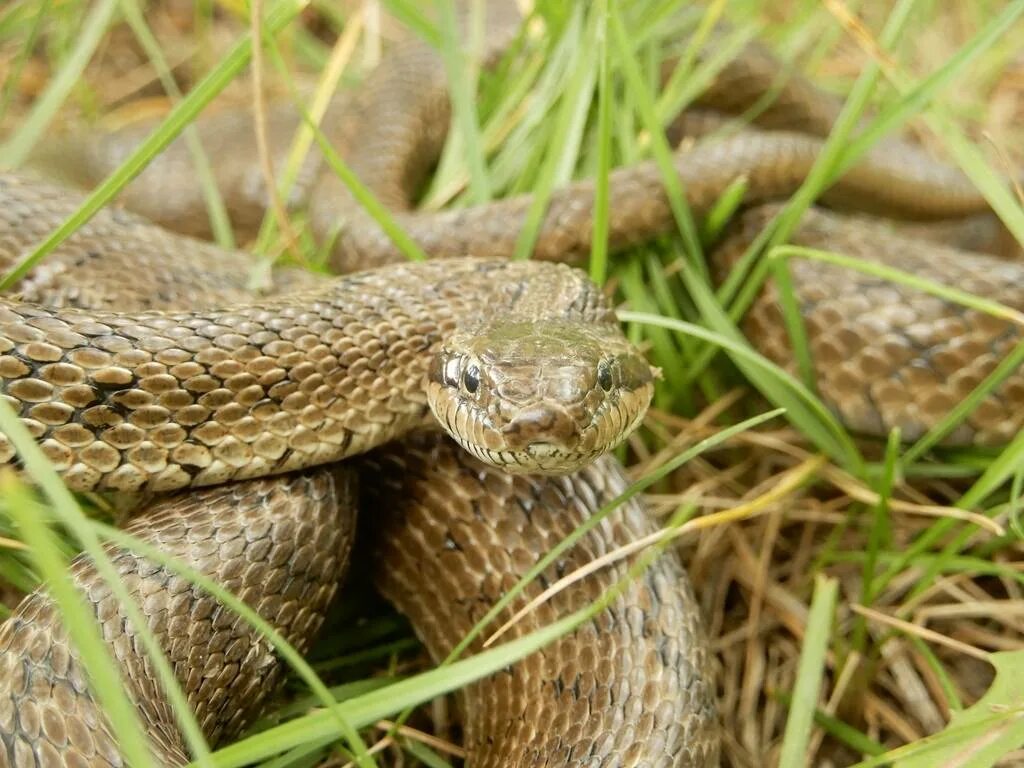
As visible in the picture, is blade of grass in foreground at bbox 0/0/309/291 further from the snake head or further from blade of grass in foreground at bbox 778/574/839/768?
blade of grass in foreground at bbox 778/574/839/768

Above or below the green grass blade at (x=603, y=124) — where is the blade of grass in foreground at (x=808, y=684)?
below

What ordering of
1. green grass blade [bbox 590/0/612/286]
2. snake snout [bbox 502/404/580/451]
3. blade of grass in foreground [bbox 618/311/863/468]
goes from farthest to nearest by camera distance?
blade of grass in foreground [bbox 618/311/863/468] < green grass blade [bbox 590/0/612/286] < snake snout [bbox 502/404/580/451]

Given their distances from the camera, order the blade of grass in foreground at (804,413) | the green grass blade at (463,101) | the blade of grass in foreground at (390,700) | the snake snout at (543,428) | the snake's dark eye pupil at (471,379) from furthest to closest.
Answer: the green grass blade at (463,101) → the blade of grass in foreground at (804,413) → the snake's dark eye pupil at (471,379) → the snake snout at (543,428) → the blade of grass in foreground at (390,700)

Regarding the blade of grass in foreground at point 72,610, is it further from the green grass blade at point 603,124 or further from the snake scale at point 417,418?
the green grass blade at point 603,124

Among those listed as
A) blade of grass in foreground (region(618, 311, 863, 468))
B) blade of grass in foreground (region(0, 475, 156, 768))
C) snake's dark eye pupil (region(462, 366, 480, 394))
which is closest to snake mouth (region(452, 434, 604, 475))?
snake's dark eye pupil (region(462, 366, 480, 394))

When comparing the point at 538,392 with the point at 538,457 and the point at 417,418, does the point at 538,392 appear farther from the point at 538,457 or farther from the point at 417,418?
the point at 417,418

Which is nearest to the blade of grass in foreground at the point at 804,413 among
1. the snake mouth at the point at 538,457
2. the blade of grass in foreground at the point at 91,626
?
the snake mouth at the point at 538,457

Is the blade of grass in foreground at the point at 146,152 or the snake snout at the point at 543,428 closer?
the snake snout at the point at 543,428

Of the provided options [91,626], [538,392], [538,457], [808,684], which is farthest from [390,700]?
[808,684]
